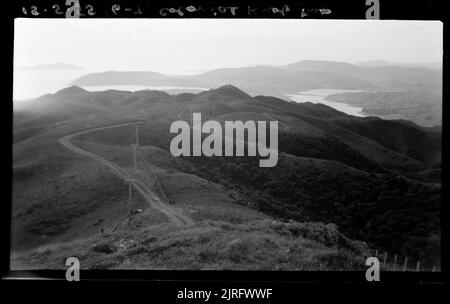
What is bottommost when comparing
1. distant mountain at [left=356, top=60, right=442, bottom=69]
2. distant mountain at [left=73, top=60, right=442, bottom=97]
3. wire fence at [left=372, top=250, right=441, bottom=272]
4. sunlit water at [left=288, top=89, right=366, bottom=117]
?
wire fence at [left=372, top=250, right=441, bottom=272]

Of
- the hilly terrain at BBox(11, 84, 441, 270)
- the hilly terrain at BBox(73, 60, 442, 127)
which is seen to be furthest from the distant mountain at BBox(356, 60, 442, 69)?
the hilly terrain at BBox(11, 84, 441, 270)

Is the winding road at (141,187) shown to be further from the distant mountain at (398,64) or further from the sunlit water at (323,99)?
the distant mountain at (398,64)

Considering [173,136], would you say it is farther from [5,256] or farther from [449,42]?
[449,42]

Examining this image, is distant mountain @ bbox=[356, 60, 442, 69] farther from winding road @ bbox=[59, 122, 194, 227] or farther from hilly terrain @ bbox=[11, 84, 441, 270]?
winding road @ bbox=[59, 122, 194, 227]

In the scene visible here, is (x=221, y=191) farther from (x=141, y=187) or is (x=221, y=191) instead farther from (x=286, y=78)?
(x=286, y=78)

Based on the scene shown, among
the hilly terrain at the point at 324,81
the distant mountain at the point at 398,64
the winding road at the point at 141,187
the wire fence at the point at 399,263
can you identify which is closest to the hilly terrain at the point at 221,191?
the winding road at the point at 141,187

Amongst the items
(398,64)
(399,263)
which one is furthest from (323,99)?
(399,263)

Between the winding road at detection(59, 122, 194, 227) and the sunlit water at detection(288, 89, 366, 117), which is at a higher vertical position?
the sunlit water at detection(288, 89, 366, 117)
